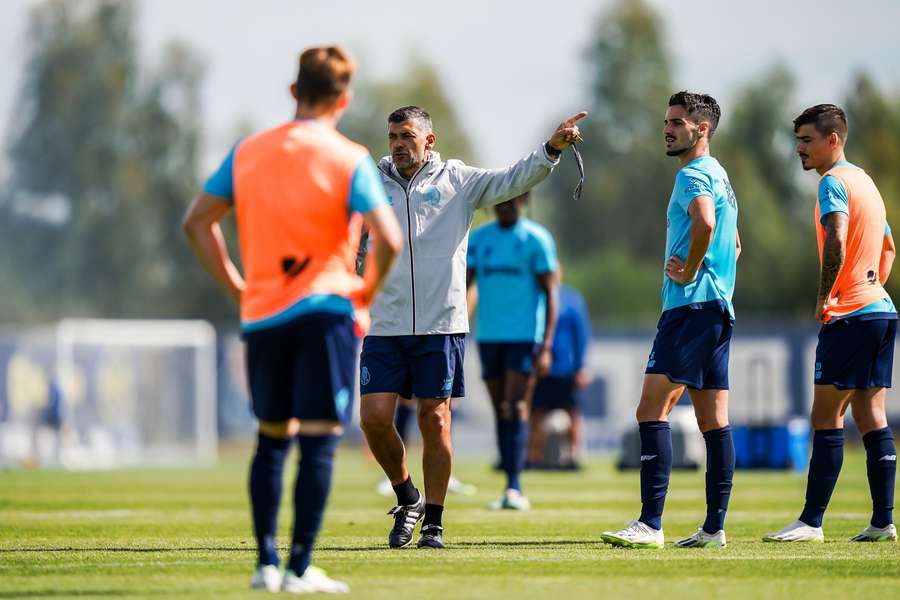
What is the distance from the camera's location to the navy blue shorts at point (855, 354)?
8.84 m

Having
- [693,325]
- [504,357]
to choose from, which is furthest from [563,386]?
[693,325]

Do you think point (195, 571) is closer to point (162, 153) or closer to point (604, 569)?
point (604, 569)

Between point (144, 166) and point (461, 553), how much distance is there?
5425 centimetres

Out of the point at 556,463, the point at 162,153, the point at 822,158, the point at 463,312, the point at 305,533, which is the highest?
the point at 162,153

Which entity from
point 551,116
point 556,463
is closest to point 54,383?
point 556,463

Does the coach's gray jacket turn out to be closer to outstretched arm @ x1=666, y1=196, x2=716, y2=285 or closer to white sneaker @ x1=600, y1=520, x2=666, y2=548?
outstretched arm @ x1=666, y1=196, x2=716, y2=285

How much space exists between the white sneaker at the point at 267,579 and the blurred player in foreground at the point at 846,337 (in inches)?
143

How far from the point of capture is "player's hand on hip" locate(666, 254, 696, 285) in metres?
8.20

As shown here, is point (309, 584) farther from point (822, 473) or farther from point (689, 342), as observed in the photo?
point (822, 473)

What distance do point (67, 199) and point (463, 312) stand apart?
53.0m

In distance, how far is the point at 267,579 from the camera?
6.16 metres

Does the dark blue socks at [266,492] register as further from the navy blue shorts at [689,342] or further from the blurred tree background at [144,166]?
the blurred tree background at [144,166]

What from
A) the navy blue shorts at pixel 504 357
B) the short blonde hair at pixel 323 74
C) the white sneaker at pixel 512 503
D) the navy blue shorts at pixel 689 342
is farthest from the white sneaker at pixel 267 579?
the navy blue shorts at pixel 504 357

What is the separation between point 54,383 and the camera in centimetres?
2780
